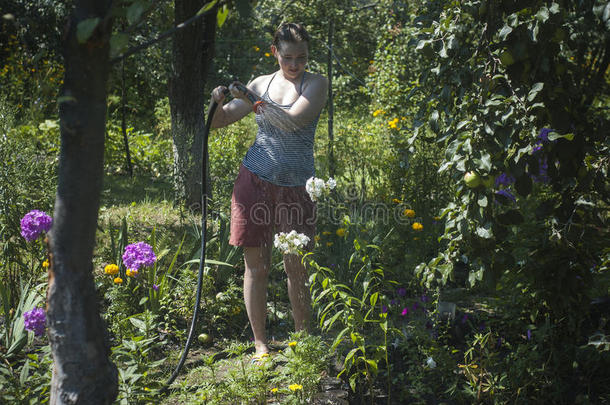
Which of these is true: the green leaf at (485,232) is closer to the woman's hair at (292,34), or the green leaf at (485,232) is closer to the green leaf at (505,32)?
the green leaf at (505,32)

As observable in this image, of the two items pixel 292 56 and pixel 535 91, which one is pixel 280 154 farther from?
pixel 535 91

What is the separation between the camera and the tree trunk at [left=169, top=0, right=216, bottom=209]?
4.38 m

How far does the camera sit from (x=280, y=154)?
2646 millimetres

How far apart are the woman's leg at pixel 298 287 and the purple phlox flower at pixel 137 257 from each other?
2.23 ft

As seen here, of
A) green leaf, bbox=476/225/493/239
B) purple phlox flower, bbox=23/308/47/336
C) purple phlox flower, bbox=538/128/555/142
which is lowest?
purple phlox flower, bbox=23/308/47/336

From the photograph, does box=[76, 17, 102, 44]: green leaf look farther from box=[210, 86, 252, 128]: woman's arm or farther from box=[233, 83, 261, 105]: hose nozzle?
box=[210, 86, 252, 128]: woman's arm

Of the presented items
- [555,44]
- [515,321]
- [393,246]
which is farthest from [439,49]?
[393,246]

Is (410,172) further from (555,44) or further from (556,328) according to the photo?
(555,44)

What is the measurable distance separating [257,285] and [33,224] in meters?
1.09

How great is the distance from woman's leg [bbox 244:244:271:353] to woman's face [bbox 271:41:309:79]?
2.70ft

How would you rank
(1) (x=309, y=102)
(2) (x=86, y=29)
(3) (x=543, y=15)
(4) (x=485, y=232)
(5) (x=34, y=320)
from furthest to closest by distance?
1. (1) (x=309, y=102)
2. (5) (x=34, y=320)
3. (4) (x=485, y=232)
4. (3) (x=543, y=15)
5. (2) (x=86, y=29)

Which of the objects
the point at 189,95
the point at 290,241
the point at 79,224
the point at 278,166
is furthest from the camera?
the point at 189,95

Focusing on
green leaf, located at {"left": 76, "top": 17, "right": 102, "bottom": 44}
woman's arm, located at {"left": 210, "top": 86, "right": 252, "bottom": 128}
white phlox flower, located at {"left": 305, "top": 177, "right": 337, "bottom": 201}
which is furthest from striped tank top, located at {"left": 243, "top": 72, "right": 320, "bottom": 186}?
green leaf, located at {"left": 76, "top": 17, "right": 102, "bottom": 44}

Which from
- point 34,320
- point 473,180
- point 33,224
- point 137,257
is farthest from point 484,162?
point 33,224
